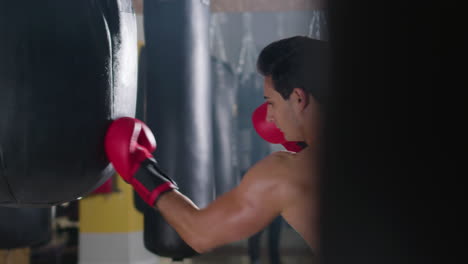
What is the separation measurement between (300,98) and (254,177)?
0.22 meters

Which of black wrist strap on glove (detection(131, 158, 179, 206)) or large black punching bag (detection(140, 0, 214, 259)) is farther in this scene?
large black punching bag (detection(140, 0, 214, 259))

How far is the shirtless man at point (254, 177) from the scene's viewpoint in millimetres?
1054

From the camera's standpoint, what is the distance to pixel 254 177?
113 cm

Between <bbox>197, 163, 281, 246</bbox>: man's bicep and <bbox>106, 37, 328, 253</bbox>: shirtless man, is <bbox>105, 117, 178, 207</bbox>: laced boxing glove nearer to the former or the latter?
<bbox>106, 37, 328, 253</bbox>: shirtless man

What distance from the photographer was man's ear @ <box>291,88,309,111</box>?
105 centimetres

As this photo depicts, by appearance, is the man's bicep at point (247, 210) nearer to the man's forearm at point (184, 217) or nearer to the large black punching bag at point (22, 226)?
the man's forearm at point (184, 217)

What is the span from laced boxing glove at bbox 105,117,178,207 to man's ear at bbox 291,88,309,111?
0.36 m

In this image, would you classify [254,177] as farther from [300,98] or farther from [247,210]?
[300,98]

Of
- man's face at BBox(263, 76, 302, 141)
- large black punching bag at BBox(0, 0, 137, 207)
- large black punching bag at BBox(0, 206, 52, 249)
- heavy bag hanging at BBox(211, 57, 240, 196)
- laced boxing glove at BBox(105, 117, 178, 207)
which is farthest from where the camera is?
heavy bag hanging at BBox(211, 57, 240, 196)

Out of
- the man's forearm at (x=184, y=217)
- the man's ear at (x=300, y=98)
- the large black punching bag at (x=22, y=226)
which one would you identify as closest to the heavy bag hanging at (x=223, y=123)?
the large black punching bag at (x=22, y=226)

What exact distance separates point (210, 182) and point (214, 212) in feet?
2.21

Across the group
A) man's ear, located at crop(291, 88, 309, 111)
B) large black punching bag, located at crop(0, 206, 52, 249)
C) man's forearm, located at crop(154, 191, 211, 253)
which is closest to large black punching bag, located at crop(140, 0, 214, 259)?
man's forearm, located at crop(154, 191, 211, 253)

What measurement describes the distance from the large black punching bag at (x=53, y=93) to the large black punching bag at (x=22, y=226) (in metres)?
1.22

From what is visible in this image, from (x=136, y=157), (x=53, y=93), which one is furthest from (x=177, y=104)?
(x=53, y=93)
